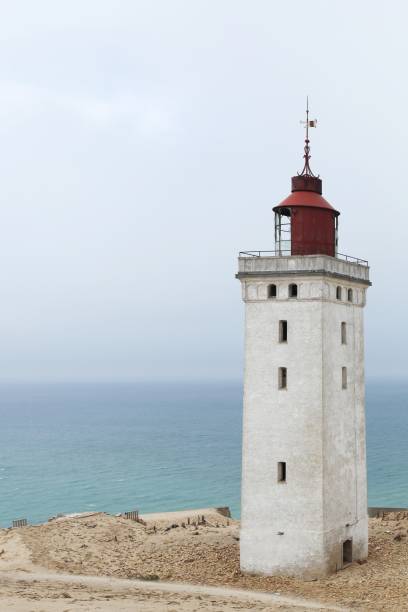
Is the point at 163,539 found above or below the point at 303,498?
below

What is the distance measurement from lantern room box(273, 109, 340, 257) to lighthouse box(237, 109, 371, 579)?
0.14ft

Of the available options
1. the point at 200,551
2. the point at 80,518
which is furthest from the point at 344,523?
the point at 80,518

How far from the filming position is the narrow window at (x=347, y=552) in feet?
106

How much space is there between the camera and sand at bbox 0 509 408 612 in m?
25.7

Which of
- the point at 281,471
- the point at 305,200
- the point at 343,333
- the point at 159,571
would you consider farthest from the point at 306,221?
the point at 159,571

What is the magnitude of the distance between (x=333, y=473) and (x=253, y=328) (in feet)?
22.5

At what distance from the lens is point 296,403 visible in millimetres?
30344

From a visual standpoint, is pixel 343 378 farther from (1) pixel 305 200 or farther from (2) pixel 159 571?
(2) pixel 159 571

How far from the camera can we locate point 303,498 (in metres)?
30.2

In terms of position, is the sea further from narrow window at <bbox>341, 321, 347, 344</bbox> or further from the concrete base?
narrow window at <bbox>341, 321, 347, 344</bbox>

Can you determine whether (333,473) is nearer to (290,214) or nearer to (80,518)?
(290,214)

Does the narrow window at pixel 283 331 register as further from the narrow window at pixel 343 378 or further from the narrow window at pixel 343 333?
the narrow window at pixel 343 378

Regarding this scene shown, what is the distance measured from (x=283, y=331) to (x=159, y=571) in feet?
37.7

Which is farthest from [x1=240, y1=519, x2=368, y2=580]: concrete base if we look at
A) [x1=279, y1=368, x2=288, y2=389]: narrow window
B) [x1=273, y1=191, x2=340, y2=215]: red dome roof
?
[x1=273, y1=191, x2=340, y2=215]: red dome roof
